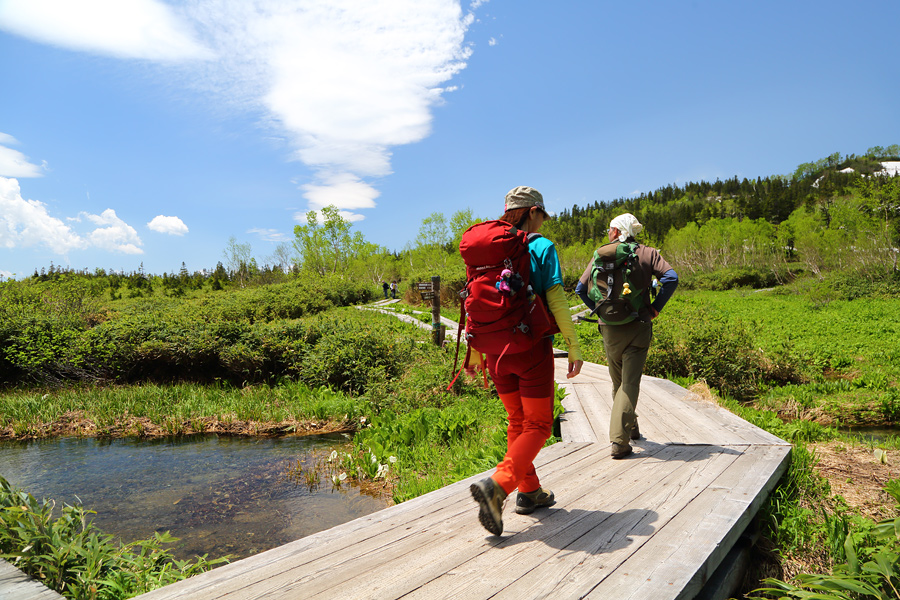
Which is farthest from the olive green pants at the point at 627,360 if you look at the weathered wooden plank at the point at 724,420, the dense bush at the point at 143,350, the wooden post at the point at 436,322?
the dense bush at the point at 143,350

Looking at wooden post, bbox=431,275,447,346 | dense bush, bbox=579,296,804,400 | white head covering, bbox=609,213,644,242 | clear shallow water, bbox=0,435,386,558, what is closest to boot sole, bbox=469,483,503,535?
white head covering, bbox=609,213,644,242

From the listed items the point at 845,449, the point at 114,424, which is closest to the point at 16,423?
the point at 114,424

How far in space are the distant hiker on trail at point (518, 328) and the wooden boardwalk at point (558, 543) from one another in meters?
0.31

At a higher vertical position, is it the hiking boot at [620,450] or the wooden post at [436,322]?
the wooden post at [436,322]

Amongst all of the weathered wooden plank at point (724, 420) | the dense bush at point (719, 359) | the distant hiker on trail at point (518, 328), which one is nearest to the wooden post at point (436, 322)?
the dense bush at point (719, 359)

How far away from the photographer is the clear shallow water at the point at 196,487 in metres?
4.87

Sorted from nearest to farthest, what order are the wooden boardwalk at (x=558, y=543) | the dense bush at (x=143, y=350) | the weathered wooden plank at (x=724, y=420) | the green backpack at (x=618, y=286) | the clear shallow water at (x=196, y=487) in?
the wooden boardwalk at (x=558, y=543) → the green backpack at (x=618, y=286) → the weathered wooden plank at (x=724, y=420) → the clear shallow water at (x=196, y=487) → the dense bush at (x=143, y=350)

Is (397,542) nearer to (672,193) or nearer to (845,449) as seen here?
(845,449)

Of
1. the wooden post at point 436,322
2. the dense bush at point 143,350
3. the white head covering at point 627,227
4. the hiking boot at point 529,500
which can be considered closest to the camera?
the hiking boot at point 529,500

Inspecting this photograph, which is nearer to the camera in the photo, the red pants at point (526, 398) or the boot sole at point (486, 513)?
the boot sole at point (486, 513)

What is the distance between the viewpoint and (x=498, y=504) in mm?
2650

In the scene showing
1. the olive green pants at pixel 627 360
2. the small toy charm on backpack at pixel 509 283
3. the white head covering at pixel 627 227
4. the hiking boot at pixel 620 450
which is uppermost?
the white head covering at pixel 627 227

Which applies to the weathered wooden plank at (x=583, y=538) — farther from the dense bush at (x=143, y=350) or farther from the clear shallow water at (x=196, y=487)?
the dense bush at (x=143, y=350)

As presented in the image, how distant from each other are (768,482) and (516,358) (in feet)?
7.80
